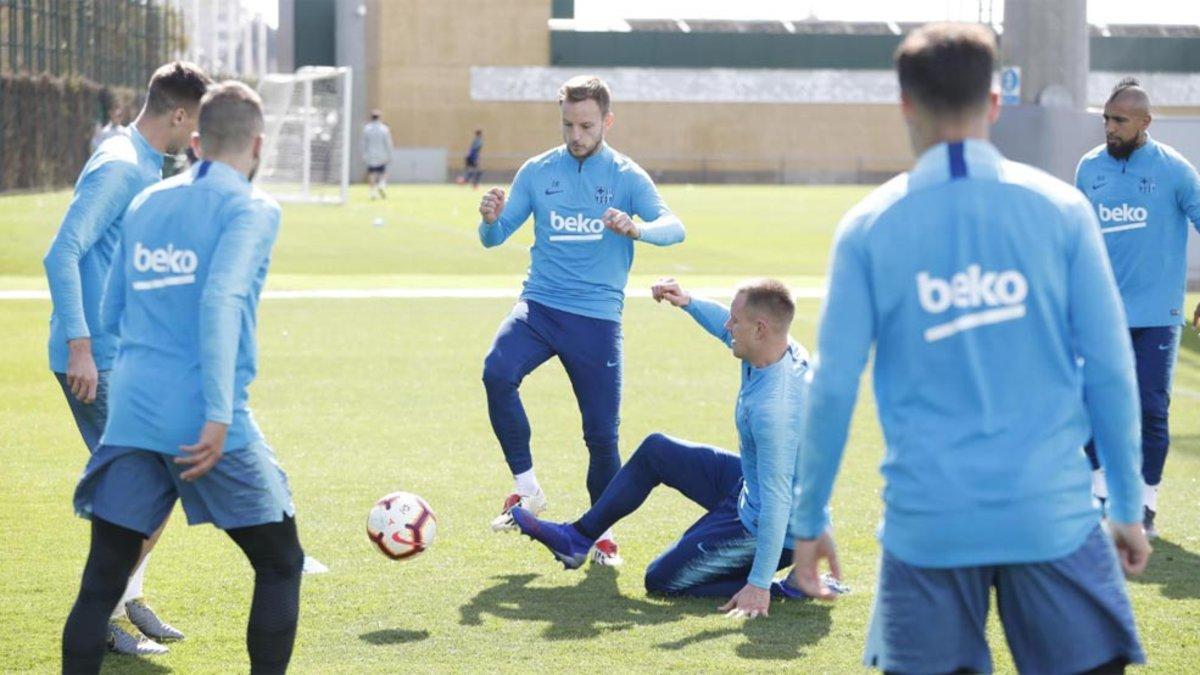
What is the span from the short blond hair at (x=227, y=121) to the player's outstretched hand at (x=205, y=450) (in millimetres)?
754

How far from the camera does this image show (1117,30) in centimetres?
7481

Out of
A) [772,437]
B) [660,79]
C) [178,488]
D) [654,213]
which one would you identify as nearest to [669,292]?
[772,437]

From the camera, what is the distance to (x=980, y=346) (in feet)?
10.9

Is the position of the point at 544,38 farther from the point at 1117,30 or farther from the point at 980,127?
the point at 980,127

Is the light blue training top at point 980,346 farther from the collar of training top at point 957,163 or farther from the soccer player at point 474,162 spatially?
the soccer player at point 474,162

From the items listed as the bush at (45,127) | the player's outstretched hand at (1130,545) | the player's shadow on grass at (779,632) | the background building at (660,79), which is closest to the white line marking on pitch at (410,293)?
the player's shadow on grass at (779,632)

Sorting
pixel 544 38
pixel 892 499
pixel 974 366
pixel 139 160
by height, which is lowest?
pixel 892 499

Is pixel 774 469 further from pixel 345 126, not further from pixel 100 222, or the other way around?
pixel 345 126

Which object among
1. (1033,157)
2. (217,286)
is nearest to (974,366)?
(217,286)

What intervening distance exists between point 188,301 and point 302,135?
3530 cm

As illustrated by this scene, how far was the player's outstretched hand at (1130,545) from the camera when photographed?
347cm

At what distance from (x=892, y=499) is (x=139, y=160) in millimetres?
3126

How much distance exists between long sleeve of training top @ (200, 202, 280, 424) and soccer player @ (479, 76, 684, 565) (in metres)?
3.28

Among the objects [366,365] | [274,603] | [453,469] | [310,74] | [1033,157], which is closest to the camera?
[274,603]
